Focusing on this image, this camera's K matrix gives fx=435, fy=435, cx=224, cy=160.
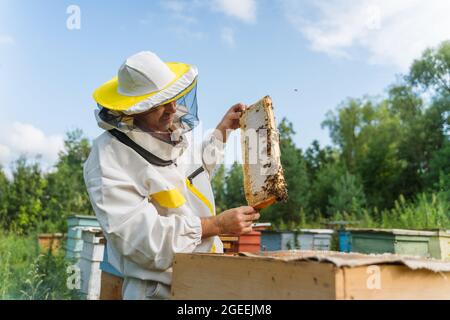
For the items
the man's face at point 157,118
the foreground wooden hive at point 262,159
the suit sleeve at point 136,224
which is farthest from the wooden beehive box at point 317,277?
the man's face at point 157,118

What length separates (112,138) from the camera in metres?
1.97

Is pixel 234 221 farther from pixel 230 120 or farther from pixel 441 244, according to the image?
pixel 441 244

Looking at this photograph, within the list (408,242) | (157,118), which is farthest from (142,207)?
(408,242)

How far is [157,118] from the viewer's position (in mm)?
2059

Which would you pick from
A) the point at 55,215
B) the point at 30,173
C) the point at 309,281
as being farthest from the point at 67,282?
the point at 30,173

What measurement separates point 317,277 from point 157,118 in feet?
3.74

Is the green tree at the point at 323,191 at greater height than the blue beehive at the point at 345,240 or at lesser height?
greater

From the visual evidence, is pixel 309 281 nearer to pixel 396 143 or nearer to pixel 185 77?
pixel 185 77

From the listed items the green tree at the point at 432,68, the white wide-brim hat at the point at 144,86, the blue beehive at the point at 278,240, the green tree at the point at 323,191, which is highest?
the green tree at the point at 432,68

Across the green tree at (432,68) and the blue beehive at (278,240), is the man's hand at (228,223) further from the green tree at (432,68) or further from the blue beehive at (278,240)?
the green tree at (432,68)

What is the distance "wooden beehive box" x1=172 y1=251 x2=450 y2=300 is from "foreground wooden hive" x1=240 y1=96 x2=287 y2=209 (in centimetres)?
49

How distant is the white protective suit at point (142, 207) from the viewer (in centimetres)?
173

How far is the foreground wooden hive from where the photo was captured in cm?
192

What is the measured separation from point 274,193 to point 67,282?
603cm
